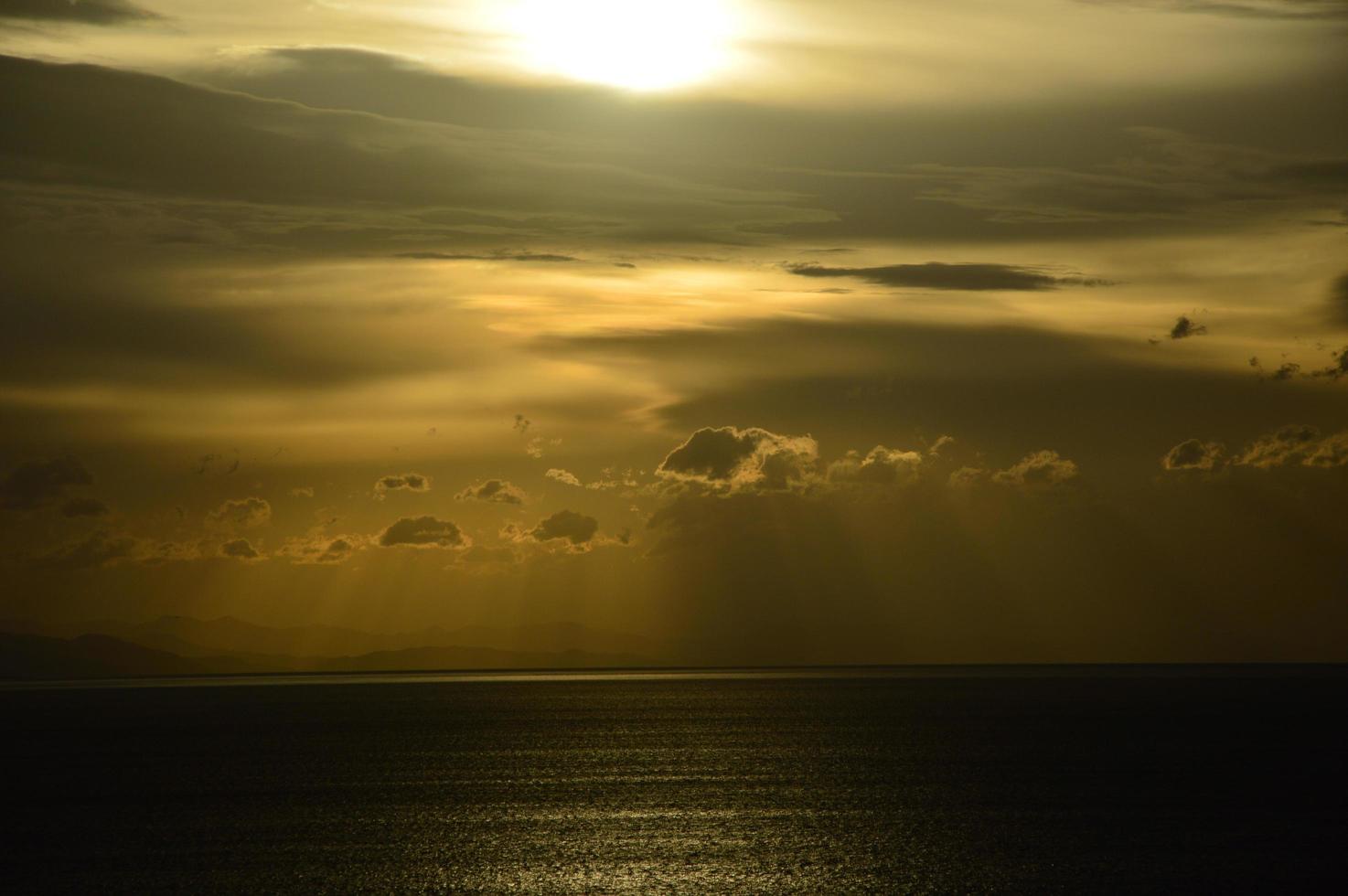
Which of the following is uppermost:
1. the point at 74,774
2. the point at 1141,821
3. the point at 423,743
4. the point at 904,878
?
the point at 904,878

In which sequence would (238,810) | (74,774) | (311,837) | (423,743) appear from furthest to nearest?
(423,743), (74,774), (238,810), (311,837)

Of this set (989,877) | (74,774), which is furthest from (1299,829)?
(74,774)

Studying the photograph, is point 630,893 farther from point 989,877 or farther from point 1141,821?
point 1141,821

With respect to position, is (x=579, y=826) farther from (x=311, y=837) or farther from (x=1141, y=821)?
(x=1141, y=821)

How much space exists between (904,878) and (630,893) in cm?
980

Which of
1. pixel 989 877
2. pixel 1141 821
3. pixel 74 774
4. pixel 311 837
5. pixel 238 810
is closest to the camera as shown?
pixel 989 877

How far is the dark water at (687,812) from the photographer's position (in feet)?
152

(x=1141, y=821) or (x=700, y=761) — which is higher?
(x=1141, y=821)

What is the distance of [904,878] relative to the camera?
4600 centimetres

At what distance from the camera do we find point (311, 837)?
5519cm

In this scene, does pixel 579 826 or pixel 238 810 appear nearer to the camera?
pixel 579 826

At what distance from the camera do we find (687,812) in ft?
206

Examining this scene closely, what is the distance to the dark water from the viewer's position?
4647cm

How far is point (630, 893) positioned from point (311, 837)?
714 inches
